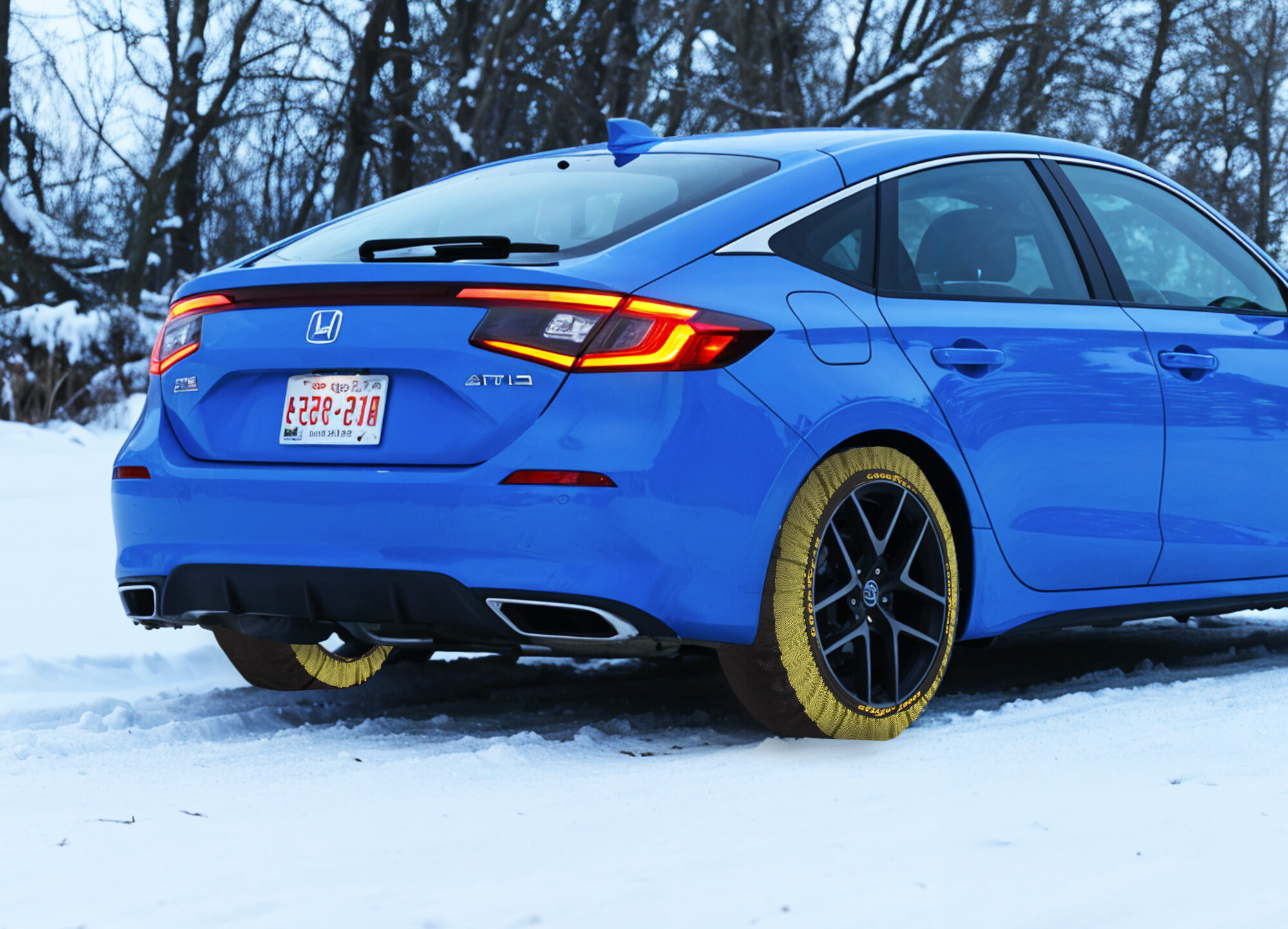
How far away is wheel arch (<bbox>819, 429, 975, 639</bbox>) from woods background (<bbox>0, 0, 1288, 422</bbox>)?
16.1m

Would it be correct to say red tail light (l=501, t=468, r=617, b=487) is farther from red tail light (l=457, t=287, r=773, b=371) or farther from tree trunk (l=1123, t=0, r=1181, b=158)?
tree trunk (l=1123, t=0, r=1181, b=158)

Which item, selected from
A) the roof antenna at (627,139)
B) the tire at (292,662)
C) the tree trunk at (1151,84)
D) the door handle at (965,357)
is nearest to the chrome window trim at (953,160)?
the door handle at (965,357)

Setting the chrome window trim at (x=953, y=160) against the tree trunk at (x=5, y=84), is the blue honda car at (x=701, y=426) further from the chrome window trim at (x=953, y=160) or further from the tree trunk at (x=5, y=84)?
the tree trunk at (x=5, y=84)

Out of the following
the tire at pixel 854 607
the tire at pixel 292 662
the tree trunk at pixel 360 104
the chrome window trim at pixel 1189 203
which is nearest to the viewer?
the tire at pixel 854 607

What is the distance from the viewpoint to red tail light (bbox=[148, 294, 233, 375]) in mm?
3801

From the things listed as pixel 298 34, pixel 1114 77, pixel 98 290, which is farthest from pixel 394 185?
pixel 1114 77

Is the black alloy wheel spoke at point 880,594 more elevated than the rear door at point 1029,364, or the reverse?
the rear door at point 1029,364

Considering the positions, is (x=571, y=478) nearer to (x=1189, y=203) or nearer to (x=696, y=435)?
(x=696, y=435)

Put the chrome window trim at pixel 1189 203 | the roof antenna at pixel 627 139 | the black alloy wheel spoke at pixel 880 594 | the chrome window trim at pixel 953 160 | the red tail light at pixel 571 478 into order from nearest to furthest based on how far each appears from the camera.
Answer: the red tail light at pixel 571 478
the black alloy wheel spoke at pixel 880 594
the chrome window trim at pixel 953 160
the roof antenna at pixel 627 139
the chrome window trim at pixel 1189 203

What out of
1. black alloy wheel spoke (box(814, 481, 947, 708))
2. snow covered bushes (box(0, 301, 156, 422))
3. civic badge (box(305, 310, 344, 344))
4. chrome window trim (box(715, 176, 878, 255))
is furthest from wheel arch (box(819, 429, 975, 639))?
snow covered bushes (box(0, 301, 156, 422))

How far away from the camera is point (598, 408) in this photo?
3.29 metres

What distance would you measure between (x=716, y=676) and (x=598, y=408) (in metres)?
2.20

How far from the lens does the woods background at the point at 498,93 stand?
2005cm

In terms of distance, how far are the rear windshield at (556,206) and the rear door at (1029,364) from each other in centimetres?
55
